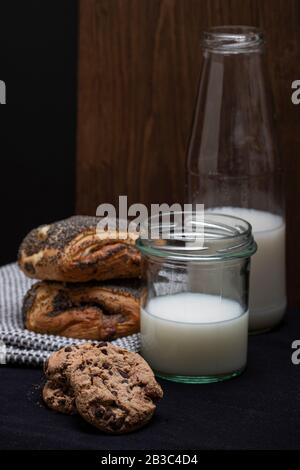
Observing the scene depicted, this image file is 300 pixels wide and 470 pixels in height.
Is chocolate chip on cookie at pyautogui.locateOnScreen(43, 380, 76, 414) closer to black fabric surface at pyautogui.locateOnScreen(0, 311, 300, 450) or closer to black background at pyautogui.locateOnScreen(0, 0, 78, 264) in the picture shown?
Result: black fabric surface at pyautogui.locateOnScreen(0, 311, 300, 450)

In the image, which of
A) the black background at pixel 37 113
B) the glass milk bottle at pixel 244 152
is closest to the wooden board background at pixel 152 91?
the glass milk bottle at pixel 244 152

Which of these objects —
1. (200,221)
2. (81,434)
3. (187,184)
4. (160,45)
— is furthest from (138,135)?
(81,434)

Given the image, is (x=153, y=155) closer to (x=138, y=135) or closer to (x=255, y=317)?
(x=138, y=135)

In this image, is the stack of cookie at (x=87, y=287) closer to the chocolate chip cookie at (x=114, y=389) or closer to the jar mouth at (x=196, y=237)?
the jar mouth at (x=196, y=237)

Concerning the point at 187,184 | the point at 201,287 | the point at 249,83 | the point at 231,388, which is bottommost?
the point at 231,388

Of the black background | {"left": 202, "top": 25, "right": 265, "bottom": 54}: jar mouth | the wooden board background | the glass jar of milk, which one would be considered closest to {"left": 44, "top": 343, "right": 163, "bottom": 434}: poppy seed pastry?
the glass jar of milk

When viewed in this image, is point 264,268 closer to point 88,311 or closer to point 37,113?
point 88,311
